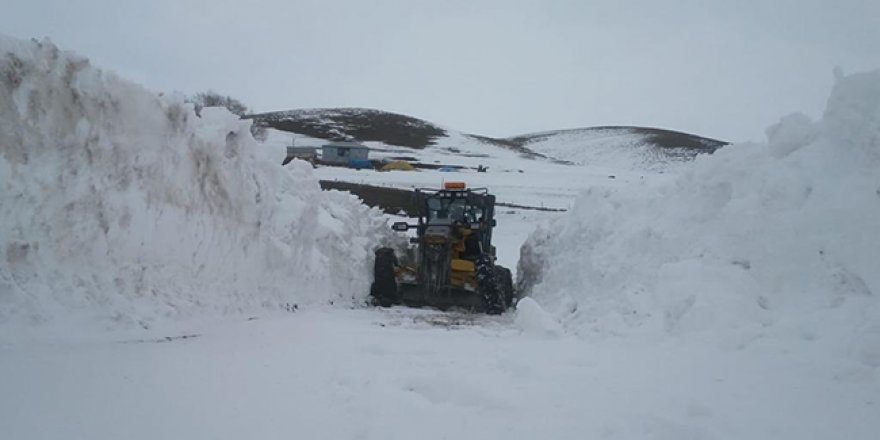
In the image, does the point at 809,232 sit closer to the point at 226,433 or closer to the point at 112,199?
the point at 226,433

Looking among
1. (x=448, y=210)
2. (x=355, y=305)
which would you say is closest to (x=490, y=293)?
(x=355, y=305)

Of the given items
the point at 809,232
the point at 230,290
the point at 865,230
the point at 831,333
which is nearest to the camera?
the point at 831,333

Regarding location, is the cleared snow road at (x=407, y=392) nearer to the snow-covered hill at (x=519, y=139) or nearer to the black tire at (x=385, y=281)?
the black tire at (x=385, y=281)

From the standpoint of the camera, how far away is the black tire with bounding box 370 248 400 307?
12.3 meters

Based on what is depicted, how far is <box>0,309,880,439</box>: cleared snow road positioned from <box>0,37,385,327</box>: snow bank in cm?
67

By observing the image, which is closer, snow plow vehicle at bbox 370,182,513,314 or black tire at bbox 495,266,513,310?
snow plow vehicle at bbox 370,182,513,314

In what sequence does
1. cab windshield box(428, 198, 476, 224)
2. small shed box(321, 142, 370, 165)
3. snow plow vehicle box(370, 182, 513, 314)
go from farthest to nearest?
1. small shed box(321, 142, 370, 165)
2. cab windshield box(428, 198, 476, 224)
3. snow plow vehicle box(370, 182, 513, 314)

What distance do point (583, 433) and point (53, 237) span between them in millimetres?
4931

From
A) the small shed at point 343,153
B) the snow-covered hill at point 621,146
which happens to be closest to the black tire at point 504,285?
the small shed at point 343,153

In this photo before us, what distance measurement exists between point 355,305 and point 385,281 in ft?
3.55

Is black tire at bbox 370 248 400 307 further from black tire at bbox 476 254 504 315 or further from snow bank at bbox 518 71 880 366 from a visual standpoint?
snow bank at bbox 518 71 880 366

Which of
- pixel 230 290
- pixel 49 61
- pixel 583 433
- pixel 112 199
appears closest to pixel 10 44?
pixel 49 61

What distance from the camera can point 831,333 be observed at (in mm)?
5863

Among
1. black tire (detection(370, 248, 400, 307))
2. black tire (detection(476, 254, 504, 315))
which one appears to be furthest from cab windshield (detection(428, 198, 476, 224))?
black tire (detection(476, 254, 504, 315))
